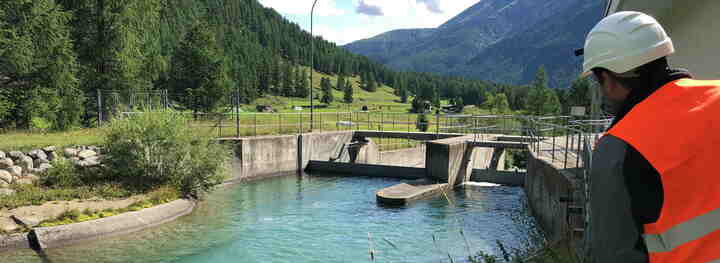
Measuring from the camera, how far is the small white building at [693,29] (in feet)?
26.4

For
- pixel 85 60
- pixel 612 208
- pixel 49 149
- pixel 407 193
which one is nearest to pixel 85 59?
pixel 85 60

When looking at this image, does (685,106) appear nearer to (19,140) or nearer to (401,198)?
(401,198)

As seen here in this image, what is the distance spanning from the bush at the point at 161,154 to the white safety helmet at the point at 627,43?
52.9 feet

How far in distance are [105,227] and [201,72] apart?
69.5 feet

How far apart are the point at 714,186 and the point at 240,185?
872 inches

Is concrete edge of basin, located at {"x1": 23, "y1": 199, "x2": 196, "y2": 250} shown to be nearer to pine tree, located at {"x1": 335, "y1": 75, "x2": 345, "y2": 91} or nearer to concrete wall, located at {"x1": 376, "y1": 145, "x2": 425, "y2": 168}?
concrete wall, located at {"x1": 376, "y1": 145, "x2": 425, "y2": 168}

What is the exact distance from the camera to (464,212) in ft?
58.6

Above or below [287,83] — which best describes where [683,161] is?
below

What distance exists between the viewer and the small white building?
8.05 meters

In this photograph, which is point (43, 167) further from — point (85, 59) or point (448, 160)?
point (448, 160)

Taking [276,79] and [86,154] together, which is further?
[276,79]

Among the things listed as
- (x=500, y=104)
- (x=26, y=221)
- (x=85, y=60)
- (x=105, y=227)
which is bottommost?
(x=105, y=227)

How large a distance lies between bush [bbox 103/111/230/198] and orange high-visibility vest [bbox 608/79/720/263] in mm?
16288

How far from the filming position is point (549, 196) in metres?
12.7
